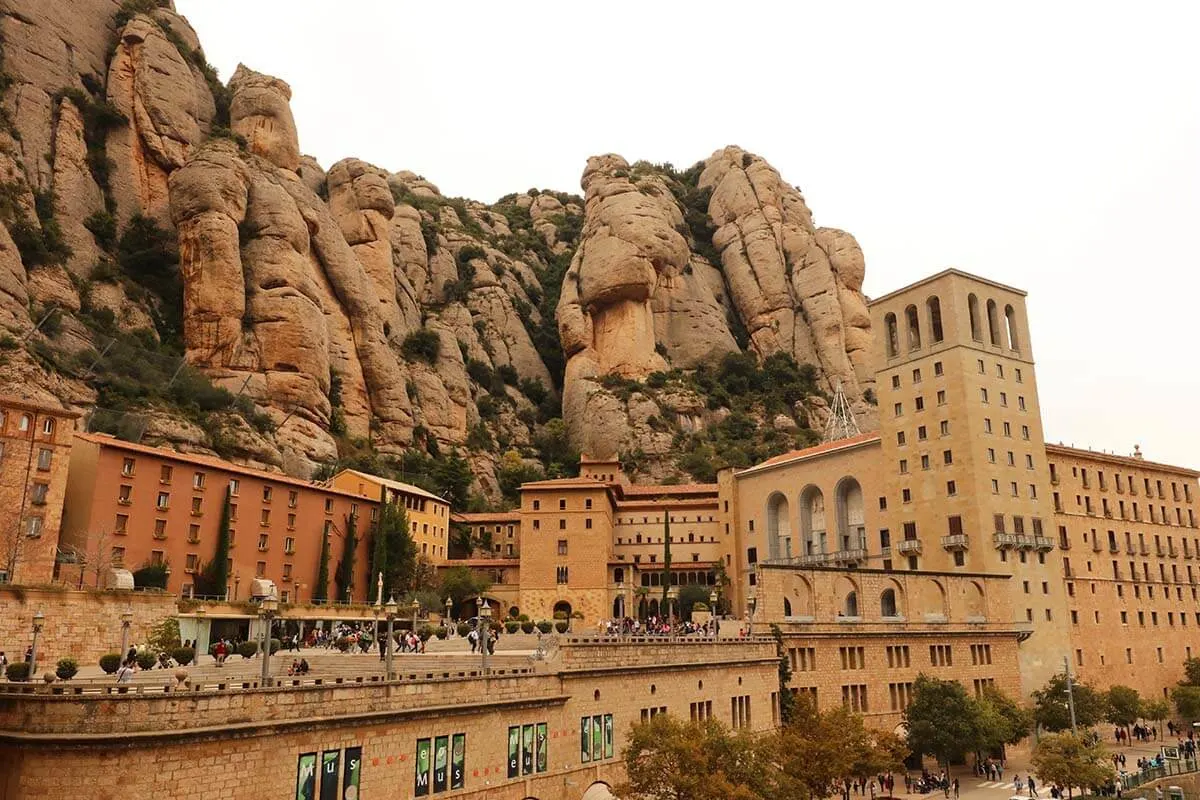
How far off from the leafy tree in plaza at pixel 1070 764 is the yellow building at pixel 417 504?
1644 inches

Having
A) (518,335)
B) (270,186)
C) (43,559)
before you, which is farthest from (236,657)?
(518,335)

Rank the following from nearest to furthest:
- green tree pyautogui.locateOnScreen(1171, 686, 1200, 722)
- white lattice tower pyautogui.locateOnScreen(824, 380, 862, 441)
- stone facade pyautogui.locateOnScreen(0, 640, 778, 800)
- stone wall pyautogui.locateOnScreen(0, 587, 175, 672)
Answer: stone facade pyautogui.locateOnScreen(0, 640, 778, 800) < stone wall pyautogui.locateOnScreen(0, 587, 175, 672) < green tree pyautogui.locateOnScreen(1171, 686, 1200, 722) < white lattice tower pyautogui.locateOnScreen(824, 380, 862, 441)

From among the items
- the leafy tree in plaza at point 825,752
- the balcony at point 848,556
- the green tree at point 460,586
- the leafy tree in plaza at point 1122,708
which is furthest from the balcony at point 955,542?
the green tree at point 460,586

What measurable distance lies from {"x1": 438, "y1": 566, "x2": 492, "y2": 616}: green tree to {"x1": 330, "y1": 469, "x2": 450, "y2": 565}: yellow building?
10.1 feet

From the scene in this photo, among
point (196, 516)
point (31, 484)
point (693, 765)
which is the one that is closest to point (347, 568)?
point (196, 516)

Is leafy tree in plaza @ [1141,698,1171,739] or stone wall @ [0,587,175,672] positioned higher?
stone wall @ [0,587,175,672]

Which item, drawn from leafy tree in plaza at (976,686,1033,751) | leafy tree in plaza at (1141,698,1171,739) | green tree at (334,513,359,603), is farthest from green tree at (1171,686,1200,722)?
green tree at (334,513,359,603)

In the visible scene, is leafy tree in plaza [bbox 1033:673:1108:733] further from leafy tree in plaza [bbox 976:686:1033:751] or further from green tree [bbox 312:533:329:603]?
green tree [bbox 312:533:329:603]

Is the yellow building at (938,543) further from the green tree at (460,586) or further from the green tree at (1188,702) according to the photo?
the green tree at (1188,702)

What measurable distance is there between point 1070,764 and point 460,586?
40.4 metres

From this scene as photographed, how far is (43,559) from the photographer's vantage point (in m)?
41.2

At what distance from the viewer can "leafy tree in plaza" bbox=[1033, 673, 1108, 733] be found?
156ft

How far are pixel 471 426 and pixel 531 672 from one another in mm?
66011

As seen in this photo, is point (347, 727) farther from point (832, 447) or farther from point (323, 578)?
point (832, 447)
